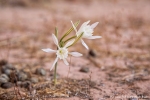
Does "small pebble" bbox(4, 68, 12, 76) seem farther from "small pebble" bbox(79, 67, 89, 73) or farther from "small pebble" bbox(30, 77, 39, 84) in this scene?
"small pebble" bbox(79, 67, 89, 73)

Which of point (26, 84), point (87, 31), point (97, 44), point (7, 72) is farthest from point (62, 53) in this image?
point (97, 44)

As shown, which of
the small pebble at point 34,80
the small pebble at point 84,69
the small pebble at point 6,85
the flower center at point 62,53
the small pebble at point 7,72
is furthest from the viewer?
the small pebble at point 84,69

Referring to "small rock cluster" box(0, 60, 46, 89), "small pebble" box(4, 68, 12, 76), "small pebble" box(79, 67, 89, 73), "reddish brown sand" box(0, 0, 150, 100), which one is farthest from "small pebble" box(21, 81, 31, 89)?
"small pebble" box(79, 67, 89, 73)

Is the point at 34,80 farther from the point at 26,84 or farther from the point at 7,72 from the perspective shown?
the point at 7,72

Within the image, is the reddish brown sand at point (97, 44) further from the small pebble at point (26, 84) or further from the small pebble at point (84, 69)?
the small pebble at point (26, 84)

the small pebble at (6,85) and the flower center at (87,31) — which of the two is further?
the small pebble at (6,85)

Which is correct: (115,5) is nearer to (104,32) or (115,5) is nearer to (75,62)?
(104,32)

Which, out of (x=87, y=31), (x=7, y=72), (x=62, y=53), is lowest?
(x=7, y=72)

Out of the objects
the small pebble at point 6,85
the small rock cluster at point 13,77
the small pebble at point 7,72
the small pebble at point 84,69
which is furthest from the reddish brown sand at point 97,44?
the small pebble at point 6,85
